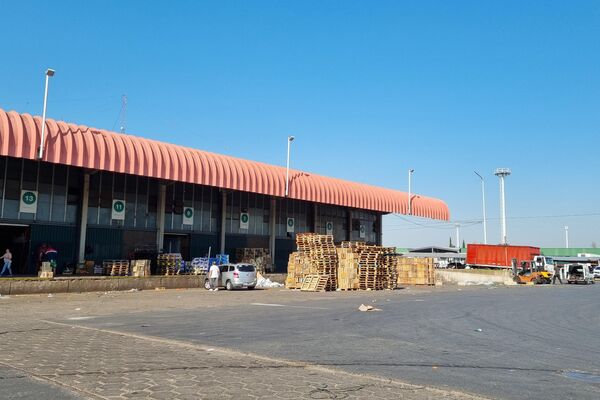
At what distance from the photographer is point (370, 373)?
7.98 meters

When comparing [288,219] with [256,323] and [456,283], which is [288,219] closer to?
[456,283]

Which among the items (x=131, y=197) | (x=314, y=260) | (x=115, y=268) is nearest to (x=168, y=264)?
(x=115, y=268)

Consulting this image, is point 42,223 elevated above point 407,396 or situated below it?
above

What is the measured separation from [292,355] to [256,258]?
32.5m

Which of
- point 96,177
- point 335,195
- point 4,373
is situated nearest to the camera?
point 4,373

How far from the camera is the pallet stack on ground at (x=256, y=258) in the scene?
4128 centimetres

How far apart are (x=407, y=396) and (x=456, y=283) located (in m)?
47.9

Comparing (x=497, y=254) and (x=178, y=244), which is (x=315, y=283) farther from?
(x=497, y=254)

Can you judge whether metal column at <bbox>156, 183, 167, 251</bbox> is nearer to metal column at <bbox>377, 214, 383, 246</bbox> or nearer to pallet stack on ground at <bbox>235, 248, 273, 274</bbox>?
pallet stack on ground at <bbox>235, 248, 273, 274</bbox>

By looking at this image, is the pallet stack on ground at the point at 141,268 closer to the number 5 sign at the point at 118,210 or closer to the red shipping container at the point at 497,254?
the number 5 sign at the point at 118,210

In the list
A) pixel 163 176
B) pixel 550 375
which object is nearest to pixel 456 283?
pixel 163 176

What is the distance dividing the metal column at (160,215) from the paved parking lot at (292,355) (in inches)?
717

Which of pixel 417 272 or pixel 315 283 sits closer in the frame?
pixel 315 283

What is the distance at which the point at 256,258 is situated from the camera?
41844 millimetres
